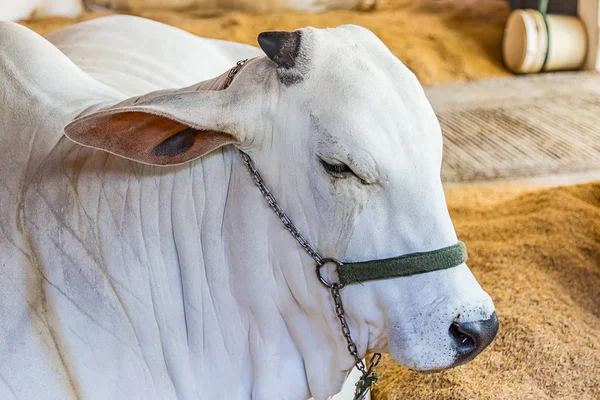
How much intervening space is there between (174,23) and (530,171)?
3.68 metres

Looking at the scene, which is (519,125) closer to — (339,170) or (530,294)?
(530,294)

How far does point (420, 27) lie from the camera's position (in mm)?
7004

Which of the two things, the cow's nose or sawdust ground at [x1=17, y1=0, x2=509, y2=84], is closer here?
the cow's nose

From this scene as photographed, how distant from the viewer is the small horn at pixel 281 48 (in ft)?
4.46

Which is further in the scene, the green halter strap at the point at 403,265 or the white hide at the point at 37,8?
the white hide at the point at 37,8

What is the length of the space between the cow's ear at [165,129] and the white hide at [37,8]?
4.73m

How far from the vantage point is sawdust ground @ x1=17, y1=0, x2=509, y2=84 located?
624 cm

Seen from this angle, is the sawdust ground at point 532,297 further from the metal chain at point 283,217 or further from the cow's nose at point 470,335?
the metal chain at point 283,217

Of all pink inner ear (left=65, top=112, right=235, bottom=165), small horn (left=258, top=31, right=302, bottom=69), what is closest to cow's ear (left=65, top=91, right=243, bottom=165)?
pink inner ear (left=65, top=112, right=235, bottom=165)

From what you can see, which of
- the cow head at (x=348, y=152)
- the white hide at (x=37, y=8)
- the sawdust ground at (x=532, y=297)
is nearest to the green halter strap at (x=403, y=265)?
the cow head at (x=348, y=152)

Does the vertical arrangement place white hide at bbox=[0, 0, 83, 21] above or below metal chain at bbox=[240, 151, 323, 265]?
below

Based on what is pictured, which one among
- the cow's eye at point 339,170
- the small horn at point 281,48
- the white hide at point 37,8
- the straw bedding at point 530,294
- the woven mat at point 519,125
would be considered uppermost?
the small horn at point 281,48

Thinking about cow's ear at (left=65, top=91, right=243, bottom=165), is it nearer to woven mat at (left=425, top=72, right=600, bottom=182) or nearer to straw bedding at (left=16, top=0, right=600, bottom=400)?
straw bedding at (left=16, top=0, right=600, bottom=400)

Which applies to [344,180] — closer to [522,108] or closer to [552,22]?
[522,108]
